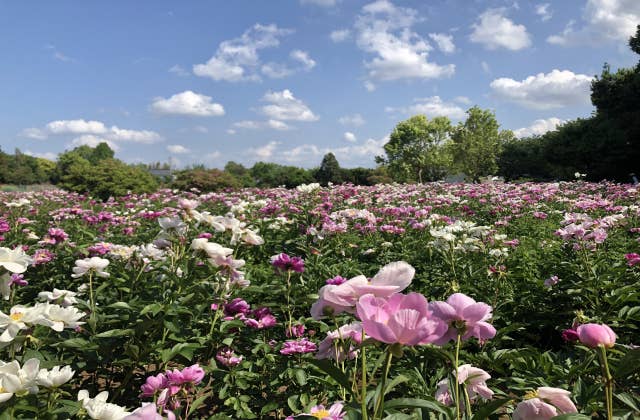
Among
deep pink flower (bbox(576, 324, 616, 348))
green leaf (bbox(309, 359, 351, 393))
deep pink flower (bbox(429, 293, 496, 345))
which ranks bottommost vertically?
green leaf (bbox(309, 359, 351, 393))

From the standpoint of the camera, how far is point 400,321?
0.73m

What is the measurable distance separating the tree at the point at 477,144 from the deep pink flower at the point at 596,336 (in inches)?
1427

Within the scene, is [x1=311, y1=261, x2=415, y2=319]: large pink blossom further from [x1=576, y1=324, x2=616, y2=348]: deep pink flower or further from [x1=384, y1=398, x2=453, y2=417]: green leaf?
[x1=576, y1=324, x2=616, y2=348]: deep pink flower

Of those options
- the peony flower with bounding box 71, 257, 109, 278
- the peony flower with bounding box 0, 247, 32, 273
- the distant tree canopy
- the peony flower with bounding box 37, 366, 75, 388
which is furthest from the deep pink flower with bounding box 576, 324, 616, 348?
the distant tree canopy

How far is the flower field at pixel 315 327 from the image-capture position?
2.94ft

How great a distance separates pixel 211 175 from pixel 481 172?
87.9ft

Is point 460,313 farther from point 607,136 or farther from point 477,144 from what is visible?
point 477,144

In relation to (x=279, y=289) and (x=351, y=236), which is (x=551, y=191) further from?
(x=279, y=289)

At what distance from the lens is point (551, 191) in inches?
328

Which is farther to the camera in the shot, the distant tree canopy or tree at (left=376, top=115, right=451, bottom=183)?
tree at (left=376, top=115, right=451, bottom=183)

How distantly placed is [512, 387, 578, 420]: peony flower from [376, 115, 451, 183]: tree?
38.4 m

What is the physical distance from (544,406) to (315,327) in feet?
6.63

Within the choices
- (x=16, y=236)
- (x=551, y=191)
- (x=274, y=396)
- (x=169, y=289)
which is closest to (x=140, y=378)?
(x=169, y=289)

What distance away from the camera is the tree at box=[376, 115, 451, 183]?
39.7 meters
